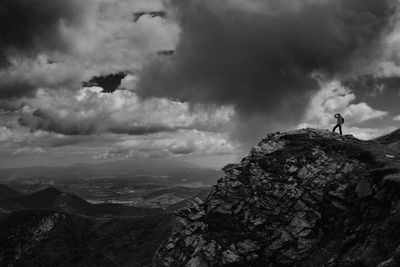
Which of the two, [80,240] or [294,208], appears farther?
[80,240]

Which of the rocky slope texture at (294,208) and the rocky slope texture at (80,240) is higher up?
the rocky slope texture at (294,208)

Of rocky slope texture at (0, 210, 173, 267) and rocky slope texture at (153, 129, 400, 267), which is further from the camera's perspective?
rocky slope texture at (0, 210, 173, 267)

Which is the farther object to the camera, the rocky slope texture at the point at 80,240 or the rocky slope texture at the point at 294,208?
the rocky slope texture at the point at 80,240

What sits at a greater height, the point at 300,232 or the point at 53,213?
the point at 300,232

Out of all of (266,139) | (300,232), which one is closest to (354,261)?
(300,232)

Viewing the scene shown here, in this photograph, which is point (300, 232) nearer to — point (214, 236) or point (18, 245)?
point (214, 236)

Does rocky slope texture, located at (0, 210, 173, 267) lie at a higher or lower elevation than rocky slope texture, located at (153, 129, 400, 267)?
lower

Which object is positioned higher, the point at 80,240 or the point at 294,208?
the point at 294,208

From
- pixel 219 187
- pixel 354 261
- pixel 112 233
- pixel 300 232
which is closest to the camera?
pixel 354 261
